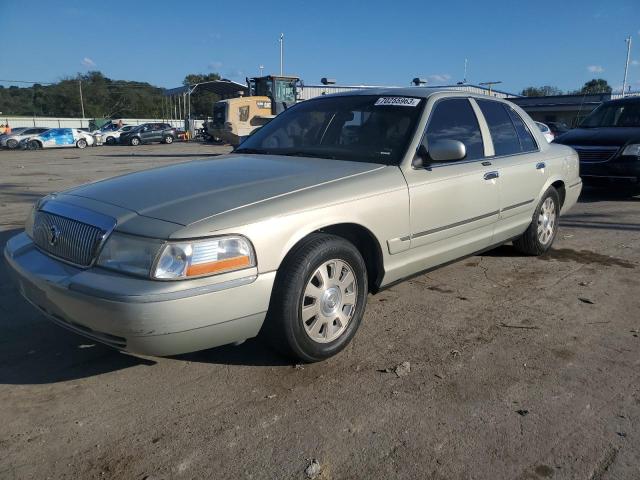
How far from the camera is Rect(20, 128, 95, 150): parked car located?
32.9 m

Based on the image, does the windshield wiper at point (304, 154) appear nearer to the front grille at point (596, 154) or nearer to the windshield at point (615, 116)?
the front grille at point (596, 154)

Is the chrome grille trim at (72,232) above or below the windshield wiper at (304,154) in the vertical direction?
below

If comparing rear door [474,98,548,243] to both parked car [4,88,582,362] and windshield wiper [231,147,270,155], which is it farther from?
windshield wiper [231,147,270,155]

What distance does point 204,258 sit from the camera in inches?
102

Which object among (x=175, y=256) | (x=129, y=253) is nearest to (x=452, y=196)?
(x=175, y=256)

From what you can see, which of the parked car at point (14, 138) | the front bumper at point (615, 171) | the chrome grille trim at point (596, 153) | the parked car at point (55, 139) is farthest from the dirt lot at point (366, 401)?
the parked car at point (14, 138)

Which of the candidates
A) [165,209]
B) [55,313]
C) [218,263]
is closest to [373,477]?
[218,263]

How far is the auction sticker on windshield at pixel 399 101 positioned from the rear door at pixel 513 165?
875 millimetres

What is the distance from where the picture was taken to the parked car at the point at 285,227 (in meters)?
2.57

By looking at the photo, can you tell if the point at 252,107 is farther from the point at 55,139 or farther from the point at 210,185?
the point at 210,185

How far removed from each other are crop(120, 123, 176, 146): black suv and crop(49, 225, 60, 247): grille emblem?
3664cm

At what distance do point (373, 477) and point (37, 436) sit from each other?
157 centimetres

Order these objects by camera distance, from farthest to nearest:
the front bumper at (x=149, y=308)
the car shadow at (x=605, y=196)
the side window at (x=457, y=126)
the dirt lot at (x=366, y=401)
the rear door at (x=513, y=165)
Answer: the car shadow at (x=605, y=196) → the rear door at (x=513, y=165) → the side window at (x=457, y=126) → the front bumper at (x=149, y=308) → the dirt lot at (x=366, y=401)

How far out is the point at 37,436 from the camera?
2480 mm
